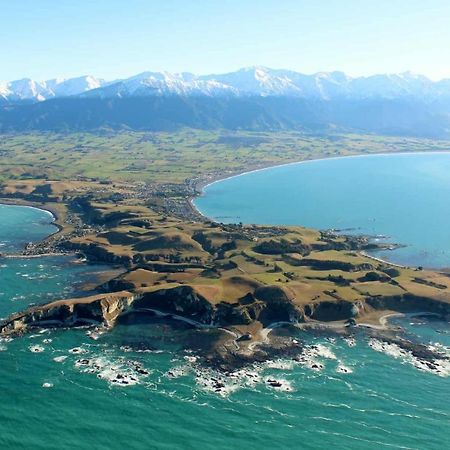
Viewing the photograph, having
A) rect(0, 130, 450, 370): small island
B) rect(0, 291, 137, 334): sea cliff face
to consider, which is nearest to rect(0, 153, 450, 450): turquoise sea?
rect(0, 291, 137, 334): sea cliff face

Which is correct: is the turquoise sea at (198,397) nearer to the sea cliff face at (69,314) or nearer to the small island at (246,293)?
the sea cliff face at (69,314)

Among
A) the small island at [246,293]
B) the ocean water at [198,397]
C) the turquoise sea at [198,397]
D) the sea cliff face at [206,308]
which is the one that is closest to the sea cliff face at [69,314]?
the sea cliff face at [206,308]

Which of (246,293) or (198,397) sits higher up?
(246,293)

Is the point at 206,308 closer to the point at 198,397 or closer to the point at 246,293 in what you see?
the point at 246,293

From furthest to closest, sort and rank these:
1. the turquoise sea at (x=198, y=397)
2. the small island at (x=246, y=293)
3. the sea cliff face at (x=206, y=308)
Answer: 1. the sea cliff face at (x=206, y=308)
2. the small island at (x=246, y=293)
3. the turquoise sea at (x=198, y=397)

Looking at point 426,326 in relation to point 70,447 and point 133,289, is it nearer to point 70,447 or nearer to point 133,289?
point 133,289

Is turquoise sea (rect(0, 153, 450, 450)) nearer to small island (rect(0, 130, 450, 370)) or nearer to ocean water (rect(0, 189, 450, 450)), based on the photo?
ocean water (rect(0, 189, 450, 450))

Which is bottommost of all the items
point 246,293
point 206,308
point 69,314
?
point 69,314

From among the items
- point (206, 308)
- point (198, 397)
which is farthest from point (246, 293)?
point (198, 397)
